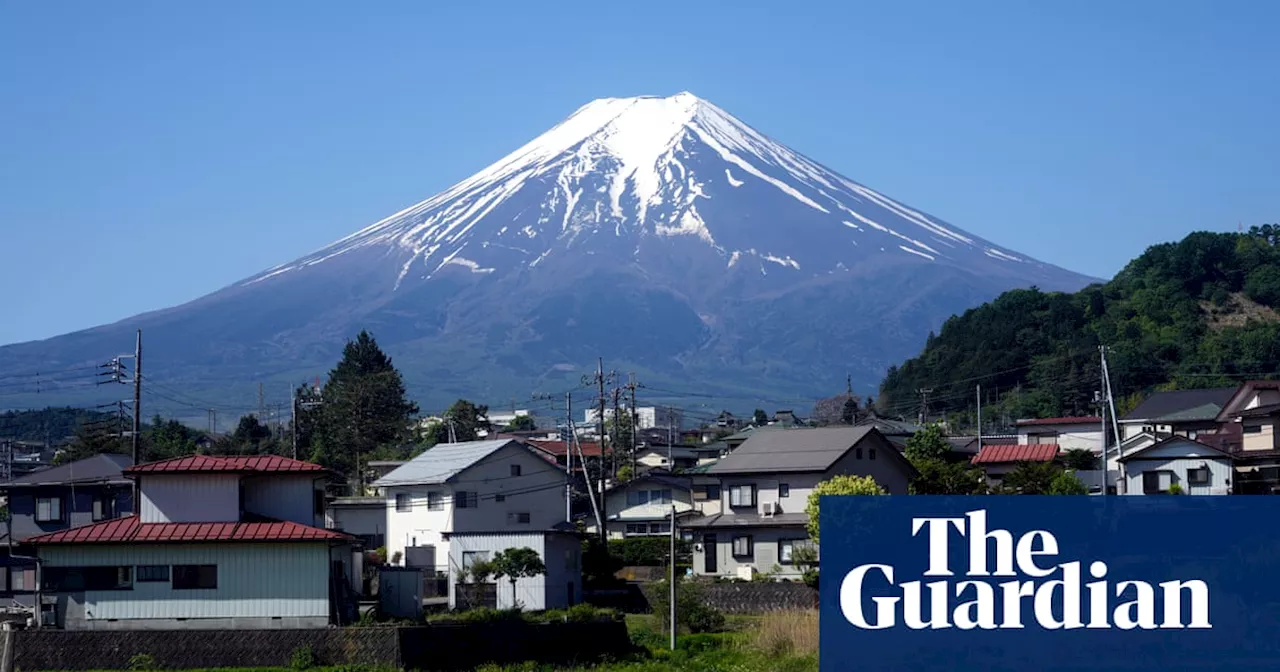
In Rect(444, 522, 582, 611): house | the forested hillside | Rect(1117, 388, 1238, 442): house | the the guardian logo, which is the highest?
the forested hillside

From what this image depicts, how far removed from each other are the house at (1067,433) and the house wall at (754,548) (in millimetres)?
19895

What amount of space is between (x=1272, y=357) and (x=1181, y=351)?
497 centimetres

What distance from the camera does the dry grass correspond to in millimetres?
22844

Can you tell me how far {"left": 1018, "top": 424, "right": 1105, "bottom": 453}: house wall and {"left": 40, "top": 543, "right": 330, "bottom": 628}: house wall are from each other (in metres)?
34.4

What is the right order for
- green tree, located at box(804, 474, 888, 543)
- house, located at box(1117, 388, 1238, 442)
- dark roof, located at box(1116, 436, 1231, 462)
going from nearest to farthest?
green tree, located at box(804, 474, 888, 543) < dark roof, located at box(1116, 436, 1231, 462) < house, located at box(1117, 388, 1238, 442)

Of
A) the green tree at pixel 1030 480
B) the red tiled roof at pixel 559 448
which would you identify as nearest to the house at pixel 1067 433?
the green tree at pixel 1030 480

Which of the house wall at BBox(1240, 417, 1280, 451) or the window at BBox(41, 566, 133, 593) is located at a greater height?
the house wall at BBox(1240, 417, 1280, 451)

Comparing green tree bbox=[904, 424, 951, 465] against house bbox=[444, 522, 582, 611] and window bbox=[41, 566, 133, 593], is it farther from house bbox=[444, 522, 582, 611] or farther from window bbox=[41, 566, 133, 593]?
window bbox=[41, 566, 133, 593]

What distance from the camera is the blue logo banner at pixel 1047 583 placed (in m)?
12.7

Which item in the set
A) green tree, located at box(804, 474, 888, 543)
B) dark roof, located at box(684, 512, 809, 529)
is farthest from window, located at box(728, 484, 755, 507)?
green tree, located at box(804, 474, 888, 543)

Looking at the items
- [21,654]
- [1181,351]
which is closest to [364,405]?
[1181,351]

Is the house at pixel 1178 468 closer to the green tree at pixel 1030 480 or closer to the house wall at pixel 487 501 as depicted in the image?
the green tree at pixel 1030 480

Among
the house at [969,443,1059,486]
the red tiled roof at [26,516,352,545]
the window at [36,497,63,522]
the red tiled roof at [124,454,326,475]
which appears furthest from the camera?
the house at [969,443,1059,486]

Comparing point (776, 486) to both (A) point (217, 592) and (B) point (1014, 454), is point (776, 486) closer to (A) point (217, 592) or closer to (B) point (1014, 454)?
(B) point (1014, 454)
